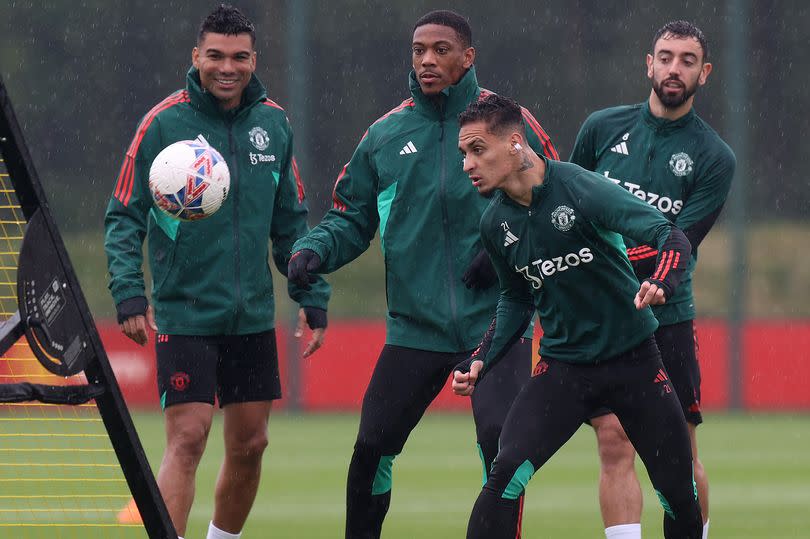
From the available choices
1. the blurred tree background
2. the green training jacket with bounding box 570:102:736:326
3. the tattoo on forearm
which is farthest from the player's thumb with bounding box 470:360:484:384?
the blurred tree background

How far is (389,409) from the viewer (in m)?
6.75

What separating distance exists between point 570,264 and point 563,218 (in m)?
0.19

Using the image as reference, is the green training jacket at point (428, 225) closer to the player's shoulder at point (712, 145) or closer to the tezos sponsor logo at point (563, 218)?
the tezos sponsor logo at point (563, 218)

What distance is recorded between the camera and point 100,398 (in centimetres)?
538

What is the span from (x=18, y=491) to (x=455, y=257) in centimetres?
605

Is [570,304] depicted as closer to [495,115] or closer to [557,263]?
[557,263]

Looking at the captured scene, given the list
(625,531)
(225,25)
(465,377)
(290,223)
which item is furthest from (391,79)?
(465,377)

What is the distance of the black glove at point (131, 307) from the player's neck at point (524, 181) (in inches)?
72.5

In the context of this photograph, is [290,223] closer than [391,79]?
Yes

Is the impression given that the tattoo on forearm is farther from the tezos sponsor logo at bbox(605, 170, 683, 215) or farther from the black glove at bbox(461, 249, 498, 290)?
the tezos sponsor logo at bbox(605, 170, 683, 215)

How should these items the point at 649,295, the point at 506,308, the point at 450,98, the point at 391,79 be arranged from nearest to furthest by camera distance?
the point at 649,295
the point at 506,308
the point at 450,98
the point at 391,79

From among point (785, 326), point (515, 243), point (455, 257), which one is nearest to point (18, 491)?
point (455, 257)

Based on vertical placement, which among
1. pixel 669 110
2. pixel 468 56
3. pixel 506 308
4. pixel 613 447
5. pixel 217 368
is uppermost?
pixel 468 56

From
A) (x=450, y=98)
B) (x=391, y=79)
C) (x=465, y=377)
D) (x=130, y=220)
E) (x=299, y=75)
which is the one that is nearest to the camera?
(x=465, y=377)
